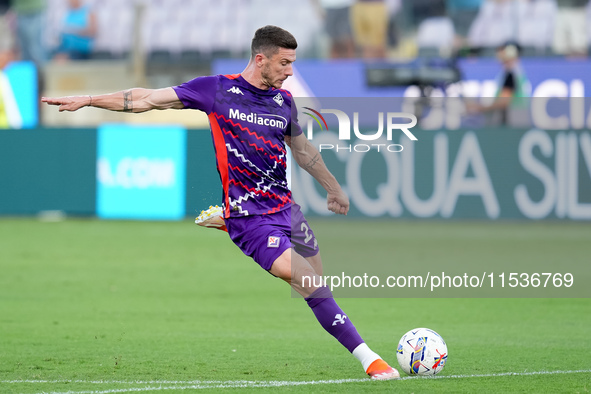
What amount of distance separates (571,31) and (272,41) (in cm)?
1410

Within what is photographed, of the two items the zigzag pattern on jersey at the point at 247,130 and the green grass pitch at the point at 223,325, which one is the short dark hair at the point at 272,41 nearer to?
the zigzag pattern on jersey at the point at 247,130

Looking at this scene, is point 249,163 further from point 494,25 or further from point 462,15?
point 462,15

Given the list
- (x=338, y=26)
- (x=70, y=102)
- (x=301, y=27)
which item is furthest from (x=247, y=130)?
(x=301, y=27)

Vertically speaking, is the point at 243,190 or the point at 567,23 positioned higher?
the point at 567,23

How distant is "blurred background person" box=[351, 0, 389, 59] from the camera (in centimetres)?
1894

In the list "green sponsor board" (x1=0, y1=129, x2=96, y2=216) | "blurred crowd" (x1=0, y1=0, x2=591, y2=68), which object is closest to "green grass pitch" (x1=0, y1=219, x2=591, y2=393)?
"green sponsor board" (x1=0, y1=129, x2=96, y2=216)

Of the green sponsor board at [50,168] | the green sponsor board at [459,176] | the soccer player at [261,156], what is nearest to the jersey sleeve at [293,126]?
the soccer player at [261,156]

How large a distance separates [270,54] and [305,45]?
45.0 feet

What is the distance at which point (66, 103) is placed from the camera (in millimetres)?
5617

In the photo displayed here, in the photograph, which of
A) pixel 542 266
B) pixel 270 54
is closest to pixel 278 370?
pixel 270 54

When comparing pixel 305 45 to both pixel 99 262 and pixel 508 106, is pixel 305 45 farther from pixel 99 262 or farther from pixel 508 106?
pixel 99 262

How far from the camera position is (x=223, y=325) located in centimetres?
820

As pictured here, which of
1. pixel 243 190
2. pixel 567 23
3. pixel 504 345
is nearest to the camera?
pixel 243 190

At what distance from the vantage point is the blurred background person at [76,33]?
2089cm
